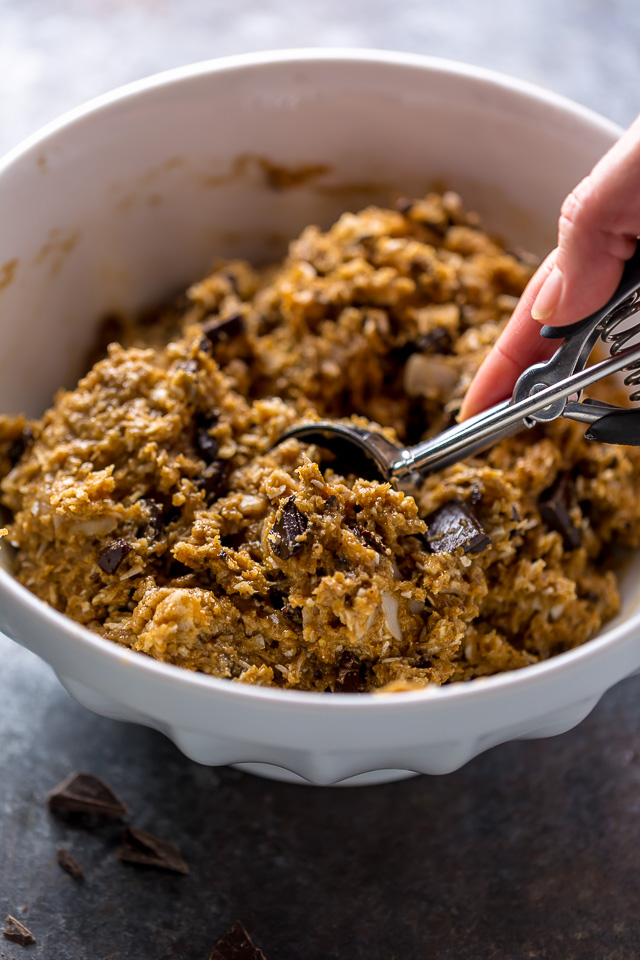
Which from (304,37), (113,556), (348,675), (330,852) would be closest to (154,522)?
(113,556)

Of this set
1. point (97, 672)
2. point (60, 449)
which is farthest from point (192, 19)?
point (97, 672)

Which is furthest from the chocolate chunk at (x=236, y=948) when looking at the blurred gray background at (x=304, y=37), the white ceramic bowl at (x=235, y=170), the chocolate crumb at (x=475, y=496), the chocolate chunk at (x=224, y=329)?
the blurred gray background at (x=304, y=37)

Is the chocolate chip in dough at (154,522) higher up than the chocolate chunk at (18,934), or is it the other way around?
the chocolate chip in dough at (154,522)

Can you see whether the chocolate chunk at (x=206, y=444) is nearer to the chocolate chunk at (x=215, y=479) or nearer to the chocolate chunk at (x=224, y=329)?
the chocolate chunk at (x=215, y=479)

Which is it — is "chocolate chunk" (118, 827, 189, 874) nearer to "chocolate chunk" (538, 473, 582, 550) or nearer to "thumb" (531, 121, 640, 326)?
"chocolate chunk" (538, 473, 582, 550)

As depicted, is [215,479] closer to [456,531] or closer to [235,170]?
[456,531]

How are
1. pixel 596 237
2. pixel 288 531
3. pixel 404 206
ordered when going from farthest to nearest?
pixel 404 206 → pixel 288 531 → pixel 596 237

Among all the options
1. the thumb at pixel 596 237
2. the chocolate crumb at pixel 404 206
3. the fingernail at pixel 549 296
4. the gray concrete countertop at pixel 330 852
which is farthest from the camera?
the chocolate crumb at pixel 404 206
